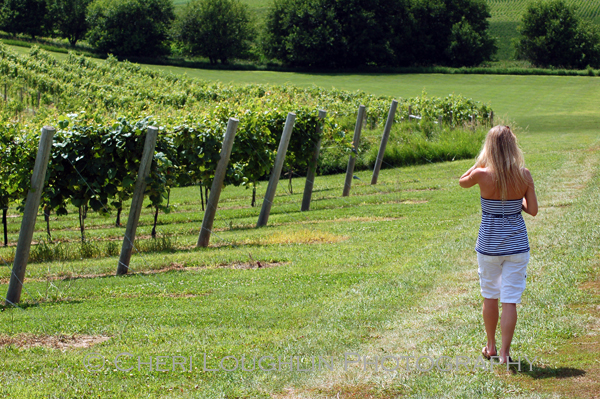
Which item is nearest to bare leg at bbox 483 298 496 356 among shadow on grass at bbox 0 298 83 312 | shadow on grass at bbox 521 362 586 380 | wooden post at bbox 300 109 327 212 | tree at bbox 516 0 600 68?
shadow on grass at bbox 521 362 586 380

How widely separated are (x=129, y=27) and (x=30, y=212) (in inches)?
3632

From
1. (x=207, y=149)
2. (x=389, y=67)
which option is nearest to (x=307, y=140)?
(x=207, y=149)

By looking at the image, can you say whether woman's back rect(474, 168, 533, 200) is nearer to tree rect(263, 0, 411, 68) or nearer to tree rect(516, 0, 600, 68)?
tree rect(263, 0, 411, 68)

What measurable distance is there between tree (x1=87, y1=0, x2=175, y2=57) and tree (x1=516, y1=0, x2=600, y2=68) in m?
56.4

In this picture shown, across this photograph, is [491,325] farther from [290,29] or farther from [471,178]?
[290,29]

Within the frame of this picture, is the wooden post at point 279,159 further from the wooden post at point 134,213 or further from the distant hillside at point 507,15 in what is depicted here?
the distant hillside at point 507,15

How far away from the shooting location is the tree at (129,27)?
90250mm

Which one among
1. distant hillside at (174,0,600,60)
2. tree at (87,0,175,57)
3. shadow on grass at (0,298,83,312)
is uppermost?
distant hillside at (174,0,600,60)

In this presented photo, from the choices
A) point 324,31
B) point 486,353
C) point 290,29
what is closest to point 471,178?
point 486,353

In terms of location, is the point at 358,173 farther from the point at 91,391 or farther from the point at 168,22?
the point at 168,22

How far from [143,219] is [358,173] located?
9366mm

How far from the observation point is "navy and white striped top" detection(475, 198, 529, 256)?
477cm

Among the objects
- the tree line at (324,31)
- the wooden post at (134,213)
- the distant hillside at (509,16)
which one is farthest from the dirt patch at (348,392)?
the distant hillside at (509,16)

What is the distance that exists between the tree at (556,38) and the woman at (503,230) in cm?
9064
